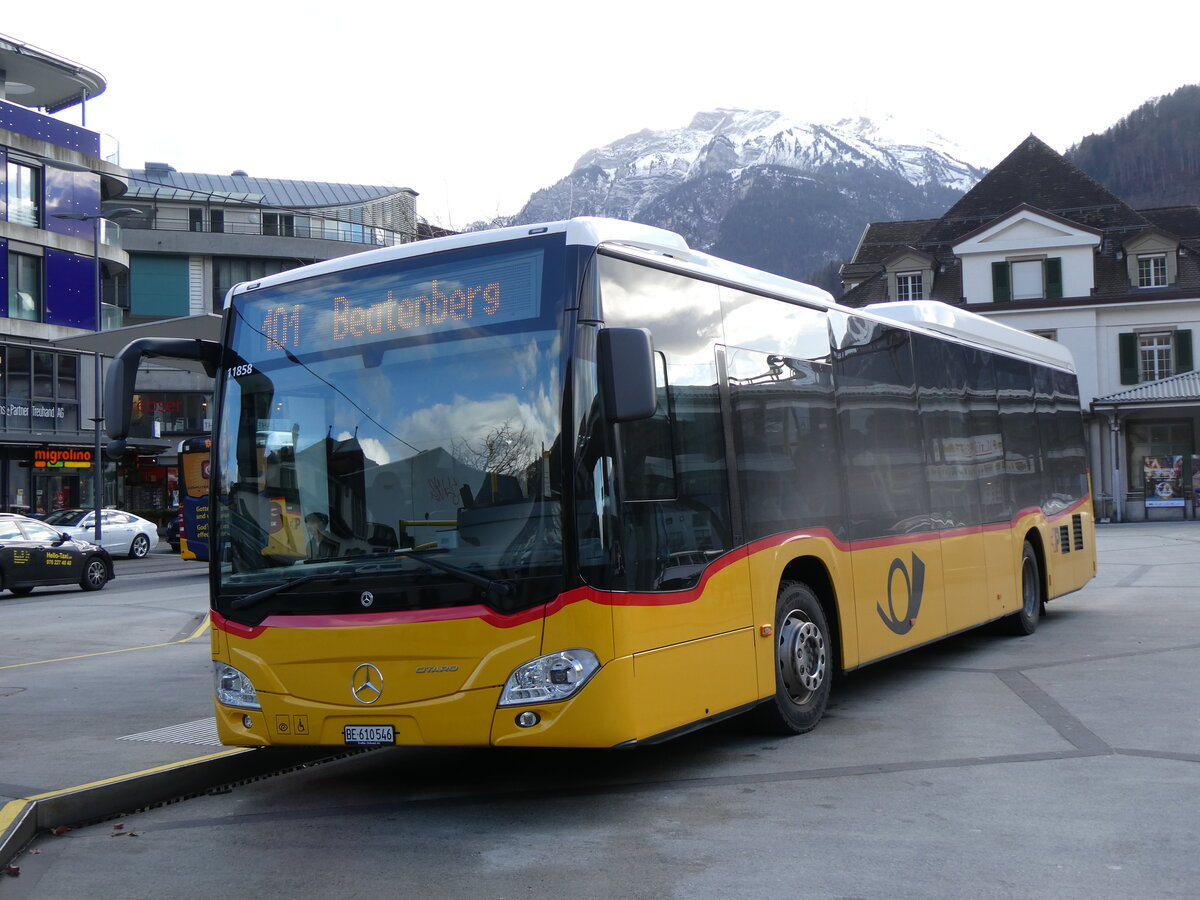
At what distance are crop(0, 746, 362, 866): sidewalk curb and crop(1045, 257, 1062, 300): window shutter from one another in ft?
147

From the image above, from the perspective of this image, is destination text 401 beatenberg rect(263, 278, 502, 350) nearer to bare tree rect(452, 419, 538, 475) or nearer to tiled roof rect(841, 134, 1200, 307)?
bare tree rect(452, 419, 538, 475)

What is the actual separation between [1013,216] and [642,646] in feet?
150

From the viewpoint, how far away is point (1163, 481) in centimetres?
4438

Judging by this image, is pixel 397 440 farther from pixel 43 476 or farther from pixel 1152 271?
pixel 1152 271

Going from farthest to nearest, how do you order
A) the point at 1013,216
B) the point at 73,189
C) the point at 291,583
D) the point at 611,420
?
the point at 1013,216
the point at 73,189
the point at 291,583
the point at 611,420

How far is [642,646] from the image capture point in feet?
20.2

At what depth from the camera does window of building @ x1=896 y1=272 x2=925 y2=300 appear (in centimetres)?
5116

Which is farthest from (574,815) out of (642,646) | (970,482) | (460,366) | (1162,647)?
(1162,647)

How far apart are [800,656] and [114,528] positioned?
34.2m

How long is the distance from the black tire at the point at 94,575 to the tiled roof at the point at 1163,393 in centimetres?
3195

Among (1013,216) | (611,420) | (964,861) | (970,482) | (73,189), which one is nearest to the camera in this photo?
(964,861)

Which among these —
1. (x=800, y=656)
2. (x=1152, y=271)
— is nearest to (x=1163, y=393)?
(x=1152, y=271)

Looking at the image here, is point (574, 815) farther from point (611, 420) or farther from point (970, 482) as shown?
point (970, 482)

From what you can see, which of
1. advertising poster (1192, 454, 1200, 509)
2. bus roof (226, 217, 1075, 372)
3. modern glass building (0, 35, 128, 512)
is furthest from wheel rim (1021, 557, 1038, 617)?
modern glass building (0, 35, 128, 512)
